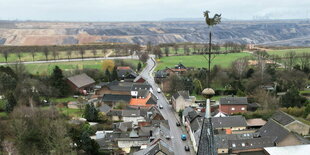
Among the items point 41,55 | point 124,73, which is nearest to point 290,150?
point 124,73

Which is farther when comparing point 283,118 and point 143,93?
point 143,93

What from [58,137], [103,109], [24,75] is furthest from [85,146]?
[24,75]

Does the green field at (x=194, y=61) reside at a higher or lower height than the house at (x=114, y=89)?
higher

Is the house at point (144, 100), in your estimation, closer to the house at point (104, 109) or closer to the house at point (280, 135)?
the house at point (104, 109)

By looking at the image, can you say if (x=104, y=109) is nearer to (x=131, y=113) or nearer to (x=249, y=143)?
(x=131, y=113)

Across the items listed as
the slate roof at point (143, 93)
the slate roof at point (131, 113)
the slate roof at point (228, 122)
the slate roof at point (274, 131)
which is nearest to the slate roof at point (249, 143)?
the slate roof at point (274, 131)

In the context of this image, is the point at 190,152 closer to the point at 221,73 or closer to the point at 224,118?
the point at 224,118
